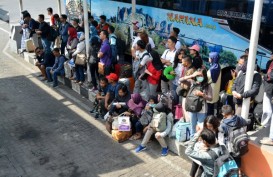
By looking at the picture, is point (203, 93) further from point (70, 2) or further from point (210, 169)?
point (70, 2)

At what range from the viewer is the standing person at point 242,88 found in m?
5.55

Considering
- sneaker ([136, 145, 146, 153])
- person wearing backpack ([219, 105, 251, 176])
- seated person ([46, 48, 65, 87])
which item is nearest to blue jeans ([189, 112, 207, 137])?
person wearing backpack ([219, 105, 251, 176])

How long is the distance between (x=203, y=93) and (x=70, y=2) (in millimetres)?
11144

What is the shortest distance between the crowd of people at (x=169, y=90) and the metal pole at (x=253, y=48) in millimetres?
143

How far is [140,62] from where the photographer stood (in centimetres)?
766

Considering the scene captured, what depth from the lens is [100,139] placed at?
750cm

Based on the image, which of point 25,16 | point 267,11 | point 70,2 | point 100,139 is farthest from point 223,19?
point 70,2

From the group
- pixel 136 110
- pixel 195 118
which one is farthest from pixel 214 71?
pixel 136 110

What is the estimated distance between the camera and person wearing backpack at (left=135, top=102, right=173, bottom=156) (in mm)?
6617

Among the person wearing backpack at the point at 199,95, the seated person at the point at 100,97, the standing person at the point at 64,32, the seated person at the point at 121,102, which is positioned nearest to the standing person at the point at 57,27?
the standing person at the point at 64,32

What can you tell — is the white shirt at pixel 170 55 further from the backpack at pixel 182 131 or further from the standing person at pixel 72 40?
the standing person at pixel 72 40

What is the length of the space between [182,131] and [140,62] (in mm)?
1952

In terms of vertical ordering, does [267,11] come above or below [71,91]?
above

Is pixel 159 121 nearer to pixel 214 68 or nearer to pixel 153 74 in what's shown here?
pixel 153 74
